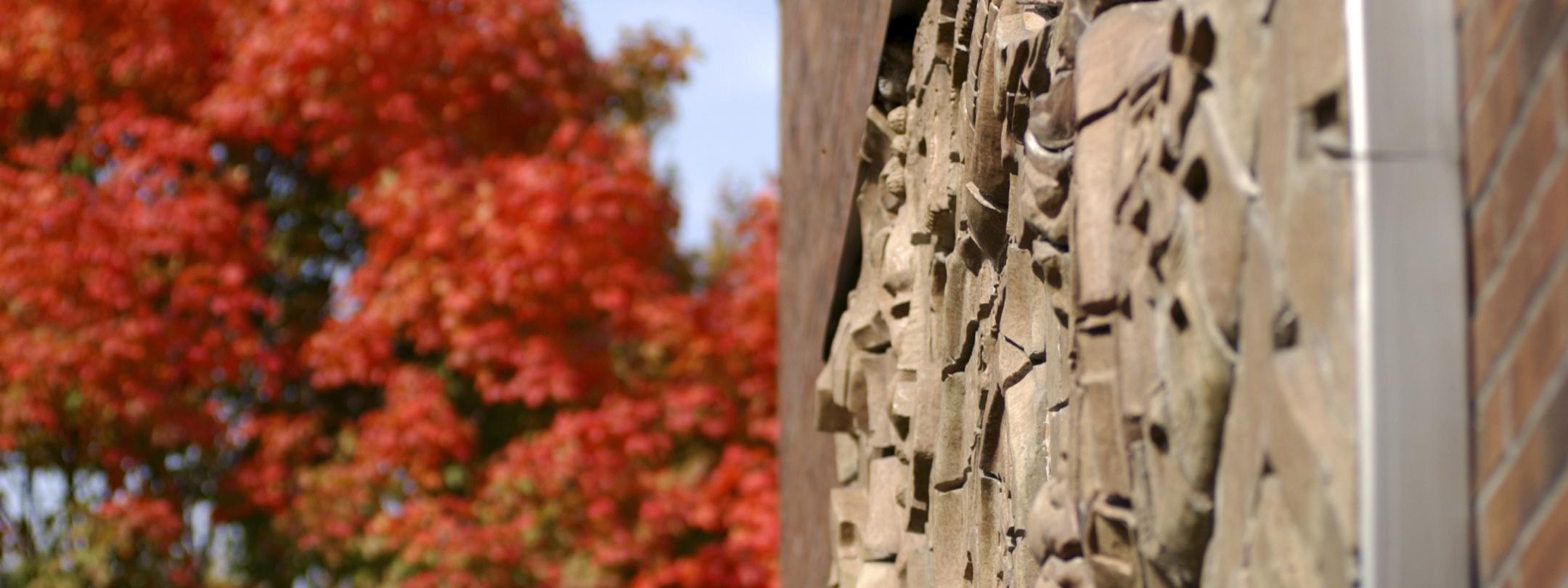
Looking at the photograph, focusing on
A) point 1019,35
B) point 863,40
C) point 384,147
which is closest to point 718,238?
point 384,147

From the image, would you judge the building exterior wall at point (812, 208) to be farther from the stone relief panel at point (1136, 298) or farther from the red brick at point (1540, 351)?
the red brick at point (1540, 351)

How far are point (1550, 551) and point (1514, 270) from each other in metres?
0.19

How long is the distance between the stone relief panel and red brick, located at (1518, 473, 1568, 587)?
0.46 ft

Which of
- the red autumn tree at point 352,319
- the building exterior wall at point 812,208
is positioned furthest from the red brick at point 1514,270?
the red autumn tree at point 352,319

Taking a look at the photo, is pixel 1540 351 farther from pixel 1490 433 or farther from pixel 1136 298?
pixel 1136 298

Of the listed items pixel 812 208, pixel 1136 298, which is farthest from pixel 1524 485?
pixel 812 208

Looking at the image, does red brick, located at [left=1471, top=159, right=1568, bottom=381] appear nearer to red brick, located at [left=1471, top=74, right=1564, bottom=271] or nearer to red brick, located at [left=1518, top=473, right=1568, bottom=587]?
red brick, located at [left=1471, top=74, right=1564, bottom=271]

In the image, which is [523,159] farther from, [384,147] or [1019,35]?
[1019,35]

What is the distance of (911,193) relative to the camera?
3500 millimetres

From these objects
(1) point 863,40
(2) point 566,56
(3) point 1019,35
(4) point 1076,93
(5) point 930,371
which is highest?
(2) point 566,56

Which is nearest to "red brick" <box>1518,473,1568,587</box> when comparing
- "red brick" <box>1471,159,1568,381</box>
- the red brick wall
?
the red brick wall

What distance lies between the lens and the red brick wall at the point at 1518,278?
3.57 feet

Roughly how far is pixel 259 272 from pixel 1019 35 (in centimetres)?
698

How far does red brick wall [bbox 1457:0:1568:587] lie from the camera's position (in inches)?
42.8
